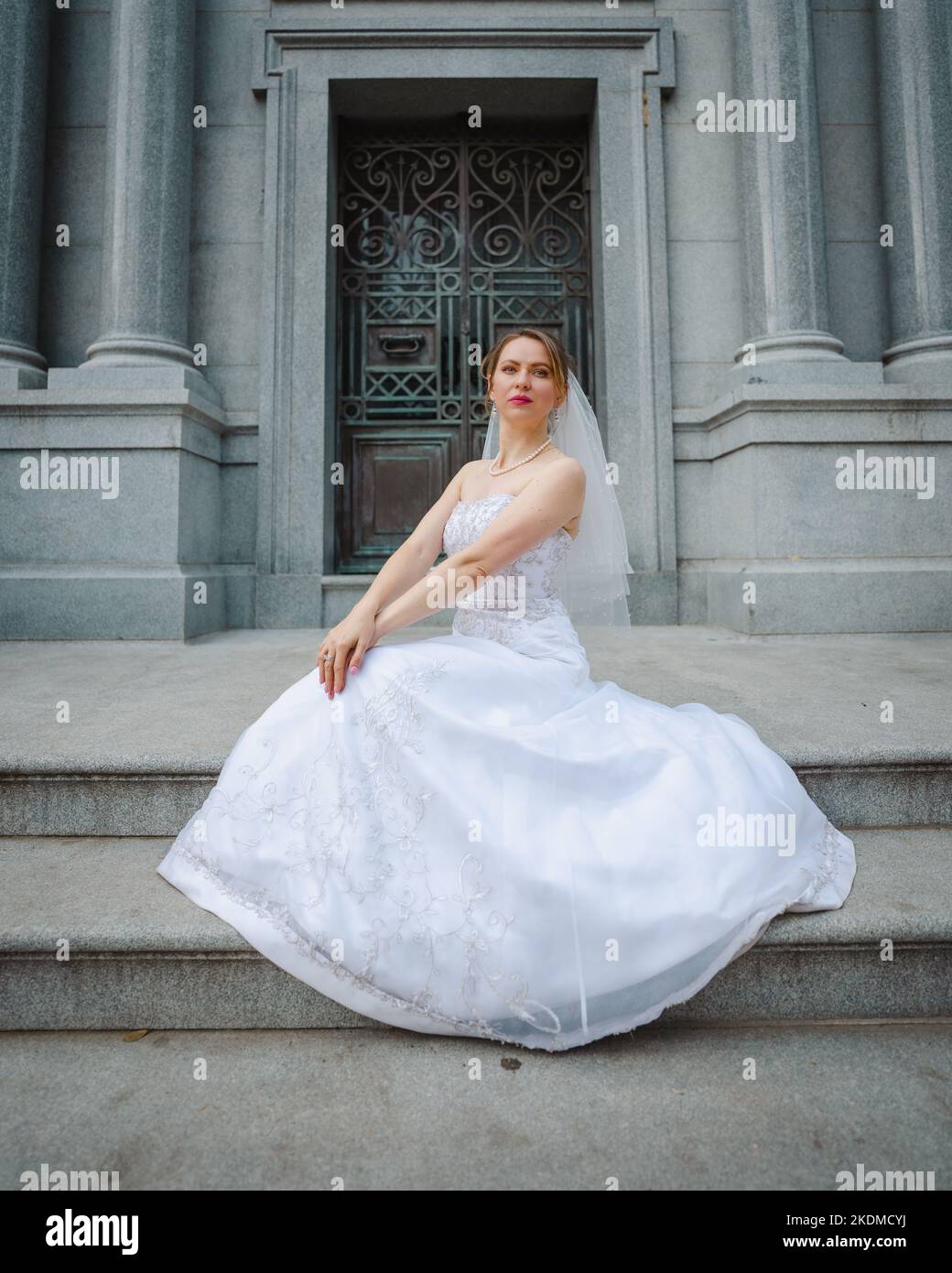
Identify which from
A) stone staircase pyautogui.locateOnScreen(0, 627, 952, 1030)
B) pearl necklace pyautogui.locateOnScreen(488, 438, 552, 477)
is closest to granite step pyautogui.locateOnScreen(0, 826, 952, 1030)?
stone staircase pyautogui.locateOnScreen(0, 627, 952, 1030)

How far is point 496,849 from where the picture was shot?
208cm

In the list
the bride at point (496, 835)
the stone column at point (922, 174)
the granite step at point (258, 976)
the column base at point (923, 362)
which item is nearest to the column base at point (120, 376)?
the bride at point (496, 835)

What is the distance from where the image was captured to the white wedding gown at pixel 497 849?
1.98 m

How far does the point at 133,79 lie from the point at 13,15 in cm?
110

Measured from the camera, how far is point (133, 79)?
6422mm

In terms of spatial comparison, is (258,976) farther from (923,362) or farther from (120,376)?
(923,362)

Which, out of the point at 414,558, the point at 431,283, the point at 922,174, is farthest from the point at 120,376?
the point at 922,174

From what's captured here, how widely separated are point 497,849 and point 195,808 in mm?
1278

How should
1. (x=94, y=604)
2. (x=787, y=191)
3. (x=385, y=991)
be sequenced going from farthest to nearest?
(x=787, y=191) → (x=94, y=604) → (x=385, y=991)

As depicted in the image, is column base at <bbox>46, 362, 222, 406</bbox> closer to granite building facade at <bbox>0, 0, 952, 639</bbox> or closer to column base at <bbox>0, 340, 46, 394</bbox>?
granite building facade at <bbox>0, 0, 952, 639</bbox>

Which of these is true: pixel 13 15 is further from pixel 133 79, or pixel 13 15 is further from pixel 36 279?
pixel 36 279

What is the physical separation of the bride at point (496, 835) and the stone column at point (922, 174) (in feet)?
17.9
